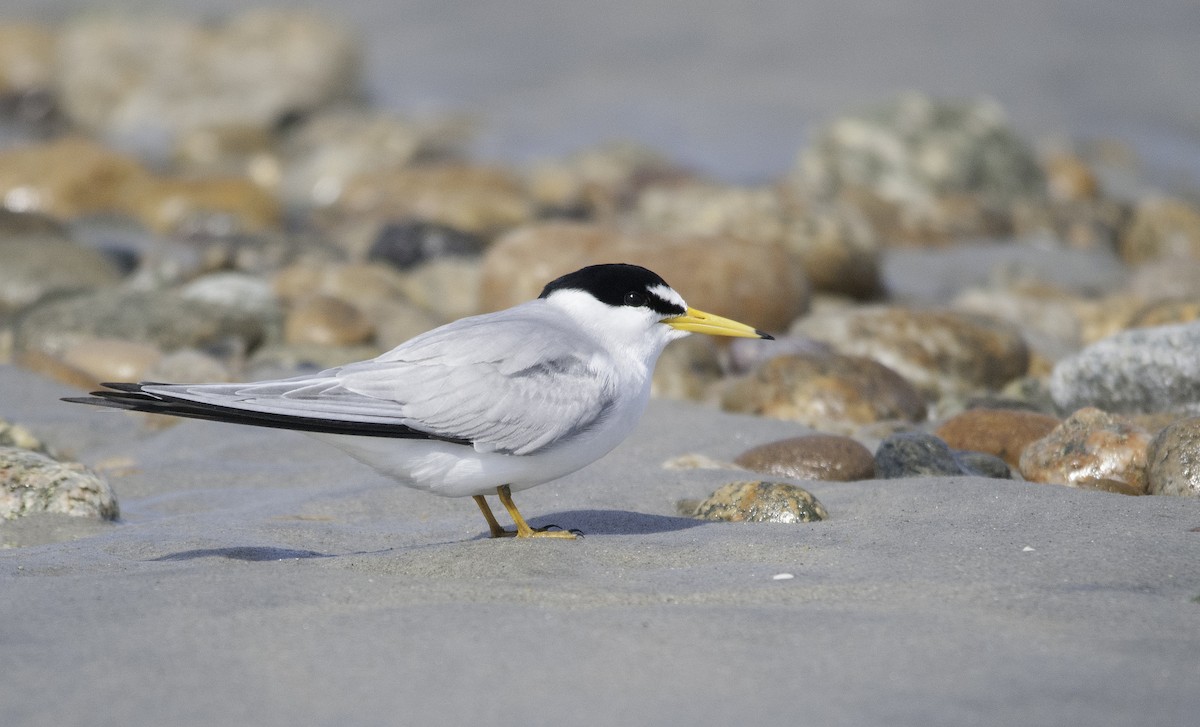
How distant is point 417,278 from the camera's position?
10070 millimetres

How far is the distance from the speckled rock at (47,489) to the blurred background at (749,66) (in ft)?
43.5

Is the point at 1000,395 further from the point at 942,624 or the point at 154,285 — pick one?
the point at 154,285

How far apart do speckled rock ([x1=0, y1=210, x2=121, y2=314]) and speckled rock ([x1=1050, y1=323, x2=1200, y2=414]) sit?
6.51 meters

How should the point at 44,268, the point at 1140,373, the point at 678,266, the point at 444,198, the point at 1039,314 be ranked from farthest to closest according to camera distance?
1. the point at 444,198
2. the point at 44,268
3. the point at 1039,314
4. the point at 678,266
5. the point at 1140,373

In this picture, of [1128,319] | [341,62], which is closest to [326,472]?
[1128,319]

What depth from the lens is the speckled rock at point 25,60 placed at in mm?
21547

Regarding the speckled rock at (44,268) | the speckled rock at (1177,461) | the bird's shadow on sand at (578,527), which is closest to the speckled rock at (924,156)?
the speckled rock at (44,268)

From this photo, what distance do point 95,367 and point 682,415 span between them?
333 centimetres

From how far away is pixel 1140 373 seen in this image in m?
5.97

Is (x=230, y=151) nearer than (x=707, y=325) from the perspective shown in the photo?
No

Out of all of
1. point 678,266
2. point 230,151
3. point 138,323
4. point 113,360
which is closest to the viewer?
point 113,360

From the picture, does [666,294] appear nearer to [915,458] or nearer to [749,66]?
[915,458]

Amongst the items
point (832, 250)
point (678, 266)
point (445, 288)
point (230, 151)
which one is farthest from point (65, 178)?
point (832, 250)

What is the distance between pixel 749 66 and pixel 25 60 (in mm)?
12502
